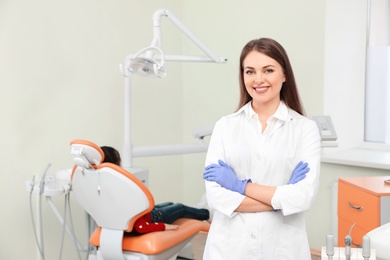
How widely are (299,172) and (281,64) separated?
345 mm

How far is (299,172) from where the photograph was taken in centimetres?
176

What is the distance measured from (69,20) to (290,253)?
2.17 metres

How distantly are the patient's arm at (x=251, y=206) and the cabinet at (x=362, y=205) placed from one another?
1.01m

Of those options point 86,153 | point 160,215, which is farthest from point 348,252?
point 160,215

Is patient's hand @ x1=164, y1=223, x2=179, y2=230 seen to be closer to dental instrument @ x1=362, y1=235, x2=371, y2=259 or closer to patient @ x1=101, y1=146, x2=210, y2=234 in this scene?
patient @ x1=101, y1=146, x2=210, y2=234

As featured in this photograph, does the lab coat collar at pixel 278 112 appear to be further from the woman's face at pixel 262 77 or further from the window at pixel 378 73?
the window at pixel 378 73

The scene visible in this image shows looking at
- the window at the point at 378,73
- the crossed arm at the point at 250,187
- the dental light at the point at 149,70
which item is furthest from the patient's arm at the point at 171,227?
the window at the point at 378,73

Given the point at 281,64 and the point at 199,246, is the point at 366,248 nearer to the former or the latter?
the point at 281,64

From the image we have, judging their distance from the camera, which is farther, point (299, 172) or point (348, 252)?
point (299, 172)

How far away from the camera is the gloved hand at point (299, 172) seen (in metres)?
1.76

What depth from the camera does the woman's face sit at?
1780 millimetres

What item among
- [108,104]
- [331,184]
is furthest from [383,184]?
[108,104]

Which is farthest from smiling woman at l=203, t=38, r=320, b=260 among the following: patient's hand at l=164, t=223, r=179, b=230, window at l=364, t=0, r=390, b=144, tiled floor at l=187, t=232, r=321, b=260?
window at l=364, t=0, r=390, b=144

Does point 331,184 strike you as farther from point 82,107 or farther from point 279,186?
point 279,186
